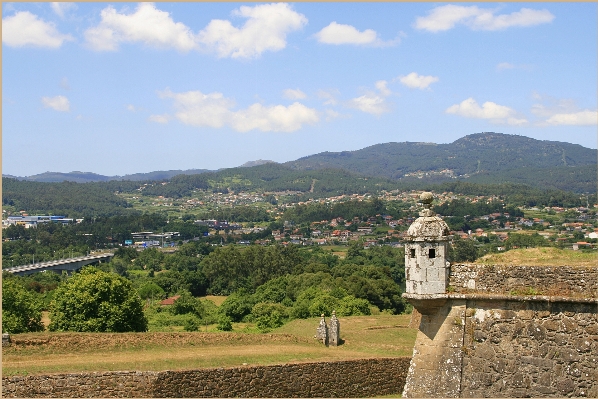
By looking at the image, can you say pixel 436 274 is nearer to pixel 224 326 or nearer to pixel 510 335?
pixel 510 335

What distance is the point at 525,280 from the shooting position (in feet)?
39.4

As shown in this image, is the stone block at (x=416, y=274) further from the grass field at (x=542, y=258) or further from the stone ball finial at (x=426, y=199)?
the grass field at (x=542, y=258)

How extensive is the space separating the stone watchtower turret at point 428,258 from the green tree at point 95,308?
22618 mm

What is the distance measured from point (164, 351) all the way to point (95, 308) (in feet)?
35.8

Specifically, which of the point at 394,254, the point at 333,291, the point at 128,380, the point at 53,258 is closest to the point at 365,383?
the point at 128,380

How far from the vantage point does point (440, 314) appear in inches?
489

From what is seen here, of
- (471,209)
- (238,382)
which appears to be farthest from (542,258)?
(471,209)

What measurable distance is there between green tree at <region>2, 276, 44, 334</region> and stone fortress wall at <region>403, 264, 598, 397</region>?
2389 cm

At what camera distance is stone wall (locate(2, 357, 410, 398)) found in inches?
734

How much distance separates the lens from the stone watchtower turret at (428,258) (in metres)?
12.3

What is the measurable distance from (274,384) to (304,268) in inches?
2461

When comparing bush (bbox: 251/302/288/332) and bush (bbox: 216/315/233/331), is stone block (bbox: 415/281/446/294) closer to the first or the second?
bush (bbox: 251/302/288/332)

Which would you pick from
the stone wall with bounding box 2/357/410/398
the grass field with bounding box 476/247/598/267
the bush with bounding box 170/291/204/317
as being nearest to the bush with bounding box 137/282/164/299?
the bush with bounding box 170/291/204/317

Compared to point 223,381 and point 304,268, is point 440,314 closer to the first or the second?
point 223,381
